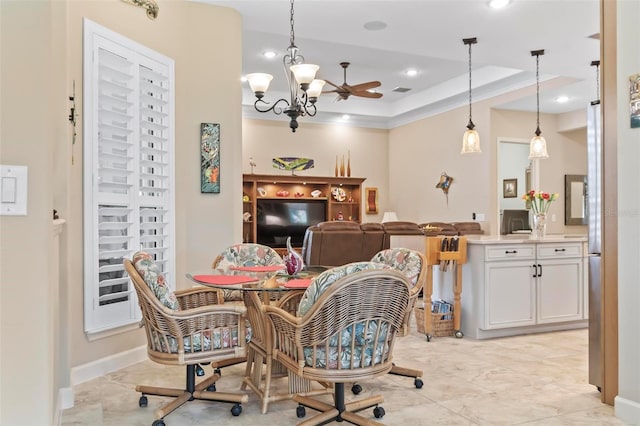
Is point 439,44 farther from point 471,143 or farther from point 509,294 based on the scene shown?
point 509,294

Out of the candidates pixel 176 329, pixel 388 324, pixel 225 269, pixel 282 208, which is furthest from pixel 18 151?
pixel 282 208

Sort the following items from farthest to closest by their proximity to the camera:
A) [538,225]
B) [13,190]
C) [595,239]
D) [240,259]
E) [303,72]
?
1. [538,225]
2. [240,259]
3. [303,72]
4. [595,239]
5. [13,190]

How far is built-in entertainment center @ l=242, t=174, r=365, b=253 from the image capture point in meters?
9.59

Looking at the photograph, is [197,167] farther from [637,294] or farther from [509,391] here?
[637,294]

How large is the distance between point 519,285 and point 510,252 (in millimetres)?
329

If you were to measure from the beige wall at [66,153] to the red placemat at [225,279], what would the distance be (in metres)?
0.82

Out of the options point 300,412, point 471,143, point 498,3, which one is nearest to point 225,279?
point 300,412

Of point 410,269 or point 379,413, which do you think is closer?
point 379,413

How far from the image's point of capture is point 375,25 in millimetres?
5105

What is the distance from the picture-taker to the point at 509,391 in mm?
3334

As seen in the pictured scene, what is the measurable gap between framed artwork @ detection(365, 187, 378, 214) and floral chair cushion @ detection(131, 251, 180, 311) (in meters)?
8.18

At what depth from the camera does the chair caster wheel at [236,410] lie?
288 centimetres

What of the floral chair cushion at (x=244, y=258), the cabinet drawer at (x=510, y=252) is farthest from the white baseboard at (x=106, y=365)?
the cabinet drawer at (x=510, y=252)

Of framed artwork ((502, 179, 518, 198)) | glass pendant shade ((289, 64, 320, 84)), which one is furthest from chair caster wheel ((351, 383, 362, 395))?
framed artwork ((502, 179, 518, 198))
